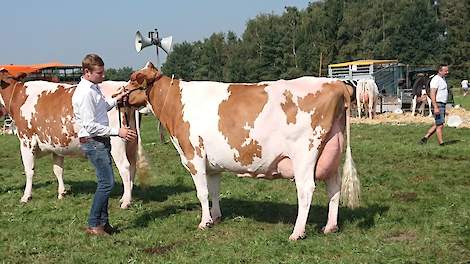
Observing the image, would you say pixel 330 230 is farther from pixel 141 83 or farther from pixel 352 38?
pixel 352 38

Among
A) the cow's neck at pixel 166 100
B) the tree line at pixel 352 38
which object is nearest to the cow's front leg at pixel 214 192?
the cow's neck at pixel 166 100

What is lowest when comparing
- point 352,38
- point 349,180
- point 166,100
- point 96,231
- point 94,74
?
point 96,231

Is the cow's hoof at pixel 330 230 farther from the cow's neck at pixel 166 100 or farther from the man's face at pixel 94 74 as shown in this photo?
the man's face at pixel 94 74

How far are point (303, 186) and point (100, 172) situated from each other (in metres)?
2.50

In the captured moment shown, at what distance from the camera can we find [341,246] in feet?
20.1

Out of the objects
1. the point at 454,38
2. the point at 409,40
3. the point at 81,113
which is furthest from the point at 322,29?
the point at 81,113

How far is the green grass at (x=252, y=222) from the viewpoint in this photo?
603cm

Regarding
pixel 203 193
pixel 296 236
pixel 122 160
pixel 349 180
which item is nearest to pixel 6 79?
pixel 122 160

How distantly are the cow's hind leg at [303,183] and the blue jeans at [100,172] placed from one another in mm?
2319

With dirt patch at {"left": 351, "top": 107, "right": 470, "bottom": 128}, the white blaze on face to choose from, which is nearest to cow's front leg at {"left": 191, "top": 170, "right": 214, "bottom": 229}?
the white blaze on face

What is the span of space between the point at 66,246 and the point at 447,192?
223 inches

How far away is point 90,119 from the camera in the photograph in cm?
677

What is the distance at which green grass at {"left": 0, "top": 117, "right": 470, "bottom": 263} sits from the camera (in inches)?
237

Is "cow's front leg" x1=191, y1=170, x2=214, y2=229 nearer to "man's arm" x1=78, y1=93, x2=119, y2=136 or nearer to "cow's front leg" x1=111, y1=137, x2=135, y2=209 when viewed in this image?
"man's arm" x1=78, y1=93, x2=119, y2=136
